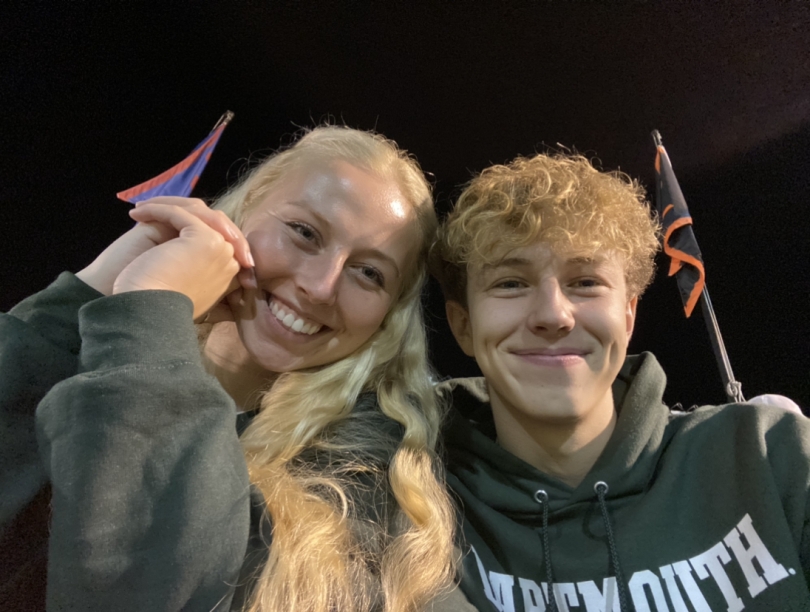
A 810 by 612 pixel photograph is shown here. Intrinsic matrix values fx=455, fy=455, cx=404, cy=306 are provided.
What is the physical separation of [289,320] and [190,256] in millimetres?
255

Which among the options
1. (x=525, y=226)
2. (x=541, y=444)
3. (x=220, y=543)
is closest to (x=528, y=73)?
(x=525, y=226)

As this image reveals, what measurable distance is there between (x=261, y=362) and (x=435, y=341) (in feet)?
8.91

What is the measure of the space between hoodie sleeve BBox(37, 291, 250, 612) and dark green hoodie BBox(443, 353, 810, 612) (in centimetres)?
49

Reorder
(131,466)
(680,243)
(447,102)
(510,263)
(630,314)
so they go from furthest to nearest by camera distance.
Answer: (447,102)
(680,243)
(630,314)
(510,263)
(131,466)

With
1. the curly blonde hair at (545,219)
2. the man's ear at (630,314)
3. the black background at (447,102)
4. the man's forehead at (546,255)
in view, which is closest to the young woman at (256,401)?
the curly blonde hair at (545,219)

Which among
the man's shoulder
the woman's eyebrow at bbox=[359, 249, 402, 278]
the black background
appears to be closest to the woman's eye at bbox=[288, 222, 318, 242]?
the woman's eyebrow at bbox=[359, 249, 402, 278]

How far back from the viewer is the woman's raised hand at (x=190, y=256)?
69cm

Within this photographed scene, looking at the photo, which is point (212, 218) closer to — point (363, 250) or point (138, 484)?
point (363, 250)

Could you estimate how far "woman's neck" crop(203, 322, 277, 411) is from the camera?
1060mm

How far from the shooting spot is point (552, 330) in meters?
0.86

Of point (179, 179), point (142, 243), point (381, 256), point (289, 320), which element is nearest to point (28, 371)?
point (142, 243)

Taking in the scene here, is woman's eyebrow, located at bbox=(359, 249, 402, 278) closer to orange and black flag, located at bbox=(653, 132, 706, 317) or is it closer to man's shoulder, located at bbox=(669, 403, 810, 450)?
man's shoulder, located at bbox=(669, 403, 810, 450)

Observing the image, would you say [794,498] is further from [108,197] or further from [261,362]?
[108,197]

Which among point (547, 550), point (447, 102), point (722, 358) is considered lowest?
point (722, 358)
